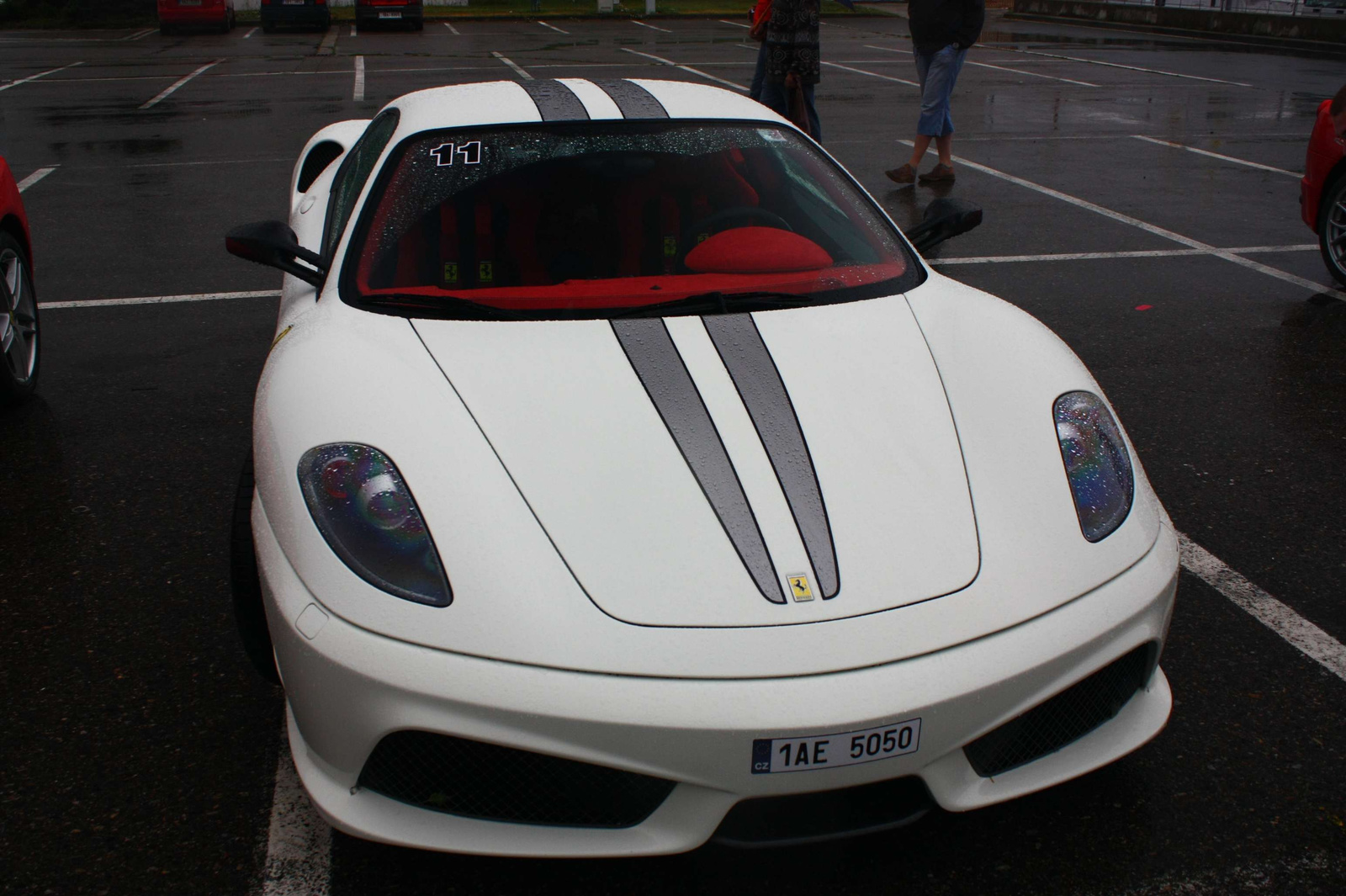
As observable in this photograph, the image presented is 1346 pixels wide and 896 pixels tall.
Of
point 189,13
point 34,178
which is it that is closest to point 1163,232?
point 34,178

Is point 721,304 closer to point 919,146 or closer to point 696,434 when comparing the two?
point 696,434

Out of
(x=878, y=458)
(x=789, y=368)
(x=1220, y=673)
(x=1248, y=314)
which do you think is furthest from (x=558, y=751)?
(x=1248, y=314)

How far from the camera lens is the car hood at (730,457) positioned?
1.93 meters

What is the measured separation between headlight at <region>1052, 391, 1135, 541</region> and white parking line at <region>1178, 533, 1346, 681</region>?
14.8 inches

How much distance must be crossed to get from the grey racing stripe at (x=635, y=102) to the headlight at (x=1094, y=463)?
1401mm

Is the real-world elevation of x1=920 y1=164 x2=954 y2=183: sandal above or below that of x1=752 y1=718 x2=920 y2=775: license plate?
above

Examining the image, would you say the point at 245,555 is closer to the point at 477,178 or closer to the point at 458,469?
the point at 458,469

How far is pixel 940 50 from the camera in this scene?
27.1 ft

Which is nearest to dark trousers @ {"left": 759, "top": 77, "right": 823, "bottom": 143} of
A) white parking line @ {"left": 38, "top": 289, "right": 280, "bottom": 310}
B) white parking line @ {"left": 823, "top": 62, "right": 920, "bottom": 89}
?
white parking line @ {"left": 38, "top": 289, "right": 280, "bottom": 310}

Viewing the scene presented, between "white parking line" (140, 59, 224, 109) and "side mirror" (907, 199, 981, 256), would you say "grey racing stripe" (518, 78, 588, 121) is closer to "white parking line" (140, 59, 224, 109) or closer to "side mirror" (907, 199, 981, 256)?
"side mirror" (907, 199, 981, 256)

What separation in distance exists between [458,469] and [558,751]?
23.6 inches

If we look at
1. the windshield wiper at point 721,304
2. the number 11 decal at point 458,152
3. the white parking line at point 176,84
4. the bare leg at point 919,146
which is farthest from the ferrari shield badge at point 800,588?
the white parking line at point 176,84

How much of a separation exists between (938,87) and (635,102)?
5652 millimetres

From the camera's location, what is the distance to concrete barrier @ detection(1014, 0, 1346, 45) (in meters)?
22.8
